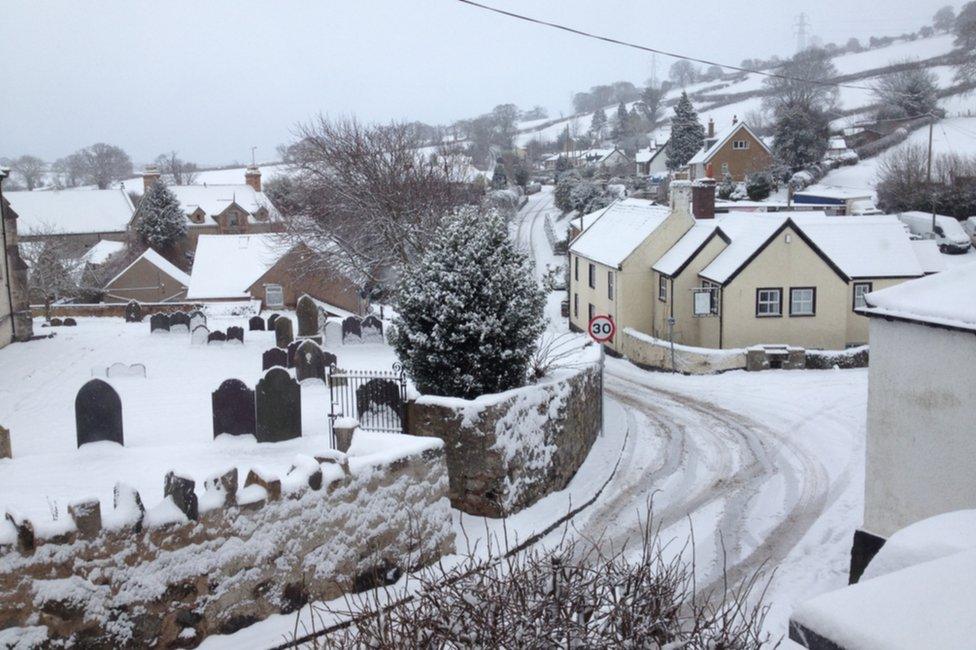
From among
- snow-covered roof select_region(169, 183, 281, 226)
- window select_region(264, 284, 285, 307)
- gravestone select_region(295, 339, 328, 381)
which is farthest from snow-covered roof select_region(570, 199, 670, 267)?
snow-covered roof select_region(169, 183, 281, 226)

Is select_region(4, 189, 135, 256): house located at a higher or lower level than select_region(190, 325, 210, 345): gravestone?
higher

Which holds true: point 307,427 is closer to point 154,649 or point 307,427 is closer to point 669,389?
point 154,649

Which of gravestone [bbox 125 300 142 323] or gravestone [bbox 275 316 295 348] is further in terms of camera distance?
gravestone [bbox 125 300 142 323]

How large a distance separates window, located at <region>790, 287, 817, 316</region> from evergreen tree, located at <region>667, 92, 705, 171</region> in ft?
174

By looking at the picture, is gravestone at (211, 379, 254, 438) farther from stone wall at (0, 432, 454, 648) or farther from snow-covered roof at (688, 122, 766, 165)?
Result: snow-covered roof at (688, 122, 766, 165)

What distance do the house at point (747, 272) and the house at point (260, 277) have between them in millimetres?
15469

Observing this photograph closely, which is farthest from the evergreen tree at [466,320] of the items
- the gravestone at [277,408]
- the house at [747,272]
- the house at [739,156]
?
the house at [739,156]

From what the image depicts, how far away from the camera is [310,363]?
21891mm

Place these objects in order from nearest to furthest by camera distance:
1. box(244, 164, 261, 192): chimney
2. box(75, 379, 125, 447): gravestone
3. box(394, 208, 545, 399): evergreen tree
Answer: box(75, 379, 125, 447): gravestone
box(394, 208, 545, 399): evergreen tree
box(244, 164, 261, 192): chimney

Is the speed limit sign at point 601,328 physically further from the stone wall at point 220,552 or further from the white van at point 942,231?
the white van at point 942,231

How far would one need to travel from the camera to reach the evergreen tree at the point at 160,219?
69.8 metres

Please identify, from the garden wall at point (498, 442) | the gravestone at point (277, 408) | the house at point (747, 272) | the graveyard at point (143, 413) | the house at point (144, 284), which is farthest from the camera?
the house at point (144, 284)

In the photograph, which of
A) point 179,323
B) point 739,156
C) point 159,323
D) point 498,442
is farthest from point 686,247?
point 739,156

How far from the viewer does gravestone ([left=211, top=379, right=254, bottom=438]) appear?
15625 millimetres
